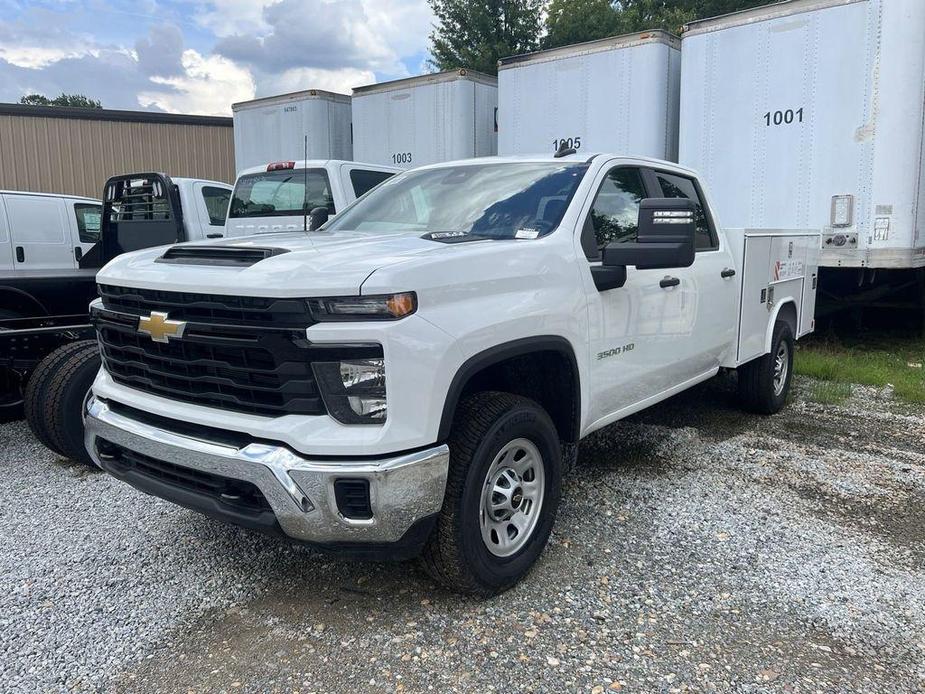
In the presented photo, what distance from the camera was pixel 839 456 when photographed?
16.8ft

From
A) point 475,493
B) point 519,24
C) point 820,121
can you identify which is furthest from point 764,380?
point 519,24

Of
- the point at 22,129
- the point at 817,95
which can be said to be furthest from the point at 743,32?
the point at 22,129

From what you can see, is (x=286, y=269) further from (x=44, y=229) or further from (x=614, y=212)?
(x=44, y=229)

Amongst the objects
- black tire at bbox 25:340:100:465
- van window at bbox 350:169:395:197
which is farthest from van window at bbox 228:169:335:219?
black tire at bbox 25:340:100:465

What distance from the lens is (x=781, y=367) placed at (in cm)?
630

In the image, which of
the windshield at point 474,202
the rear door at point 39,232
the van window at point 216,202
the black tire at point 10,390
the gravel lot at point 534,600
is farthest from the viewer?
the van window at point 216,202

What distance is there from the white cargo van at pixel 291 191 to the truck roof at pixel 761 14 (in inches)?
150

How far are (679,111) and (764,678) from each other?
7.75m

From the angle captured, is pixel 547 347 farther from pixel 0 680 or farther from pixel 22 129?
pixel 22 129

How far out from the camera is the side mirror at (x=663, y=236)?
3.36 metres

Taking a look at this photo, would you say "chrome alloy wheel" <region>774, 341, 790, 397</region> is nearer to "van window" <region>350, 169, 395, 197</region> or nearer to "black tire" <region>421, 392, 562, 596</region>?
"black tire" <region>421, 392, 562, 596</region>

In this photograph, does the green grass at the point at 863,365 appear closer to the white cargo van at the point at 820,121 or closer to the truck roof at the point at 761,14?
the white cargo van at the point at 820,121

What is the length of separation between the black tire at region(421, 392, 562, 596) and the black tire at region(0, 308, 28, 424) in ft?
11.5

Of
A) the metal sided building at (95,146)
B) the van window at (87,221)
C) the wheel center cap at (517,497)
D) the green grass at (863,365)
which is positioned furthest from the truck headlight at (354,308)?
the metal sided building at (95,146)
